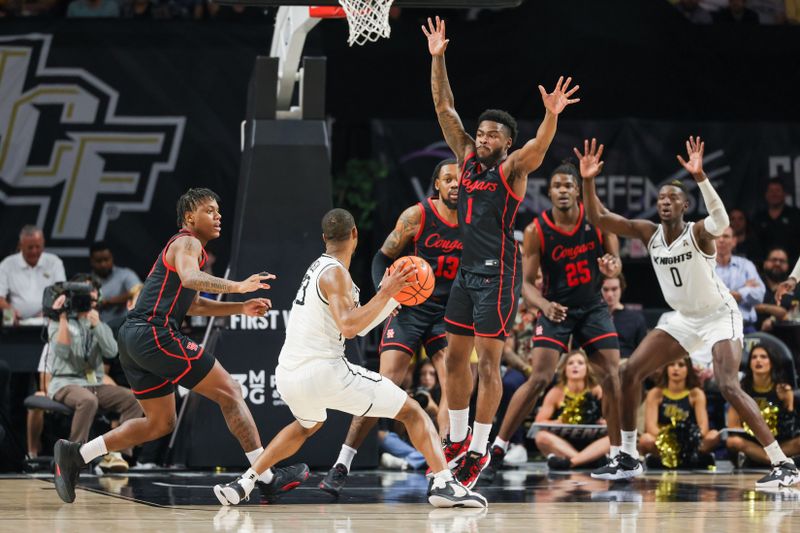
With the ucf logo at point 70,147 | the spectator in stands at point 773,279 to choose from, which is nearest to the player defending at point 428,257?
the spectator in stands at point 773,279

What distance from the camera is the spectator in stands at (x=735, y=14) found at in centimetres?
1532

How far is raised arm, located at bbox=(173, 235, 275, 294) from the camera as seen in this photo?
741cm

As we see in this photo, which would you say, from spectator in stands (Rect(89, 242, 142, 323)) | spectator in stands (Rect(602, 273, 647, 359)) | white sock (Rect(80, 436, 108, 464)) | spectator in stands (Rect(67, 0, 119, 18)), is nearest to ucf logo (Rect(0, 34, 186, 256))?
spectator in stands (Rect(67, 0, 119, 18))

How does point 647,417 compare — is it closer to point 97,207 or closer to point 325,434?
point 325,434

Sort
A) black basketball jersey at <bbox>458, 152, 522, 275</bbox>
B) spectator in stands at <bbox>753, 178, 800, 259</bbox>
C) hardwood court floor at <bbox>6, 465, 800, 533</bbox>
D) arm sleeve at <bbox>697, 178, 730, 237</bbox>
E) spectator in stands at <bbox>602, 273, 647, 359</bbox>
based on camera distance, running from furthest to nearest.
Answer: spectator in stands at <bbox>753, 178, 800, 259</bbox> → spectator in stands at <bbox>602, 273, 647, 359</bbox> → arm sleeve at <bbox>697, 178, 730, 237</bbox> → black basketball jersey at <bbox>458, 152, 522, 275</bbox> → hardwood court floor at <bbox>6, 465, 800, 533</bbox>

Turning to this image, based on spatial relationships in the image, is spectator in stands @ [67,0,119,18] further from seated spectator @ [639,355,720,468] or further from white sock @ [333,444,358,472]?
white sock @ [333,444,358,472]

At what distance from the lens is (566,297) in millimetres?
10188

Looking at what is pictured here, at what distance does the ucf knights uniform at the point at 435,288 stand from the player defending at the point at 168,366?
1.59m

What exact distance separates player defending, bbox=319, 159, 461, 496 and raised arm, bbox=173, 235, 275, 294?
181 cm

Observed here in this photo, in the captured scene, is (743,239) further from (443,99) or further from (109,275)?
(109,275)

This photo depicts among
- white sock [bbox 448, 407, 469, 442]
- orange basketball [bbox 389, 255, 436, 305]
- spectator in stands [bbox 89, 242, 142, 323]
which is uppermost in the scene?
spectator in stands [bbox 89, 242, 142, 323]

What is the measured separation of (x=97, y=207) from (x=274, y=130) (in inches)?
161

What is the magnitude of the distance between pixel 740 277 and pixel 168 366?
23.3ft

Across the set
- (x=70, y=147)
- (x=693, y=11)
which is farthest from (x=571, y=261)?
(x=70, y=147)
